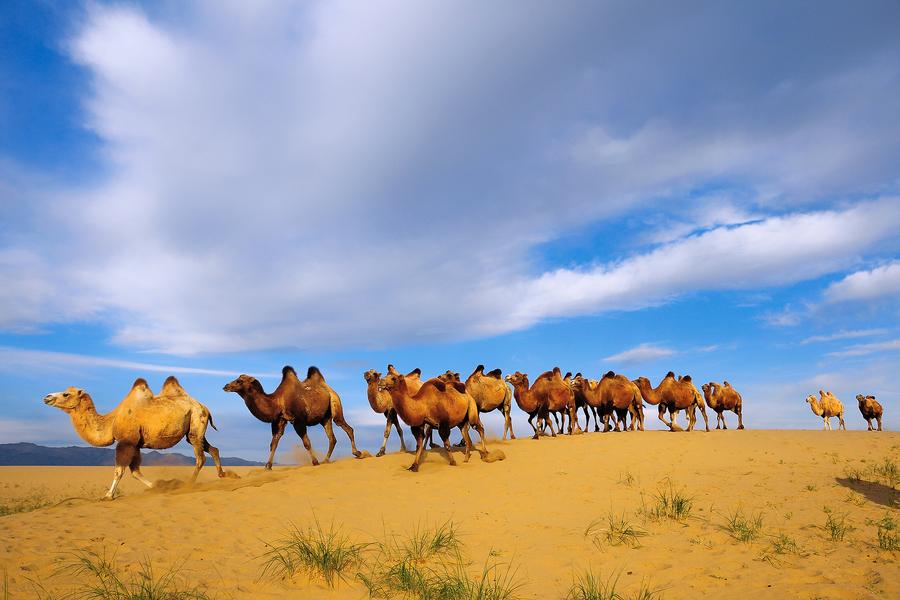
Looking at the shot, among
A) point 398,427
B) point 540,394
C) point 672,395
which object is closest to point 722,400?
point 672,395

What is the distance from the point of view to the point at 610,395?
2378 cm

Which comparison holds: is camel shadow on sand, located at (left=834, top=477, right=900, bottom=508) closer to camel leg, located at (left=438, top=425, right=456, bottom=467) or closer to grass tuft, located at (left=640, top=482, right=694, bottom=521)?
grass tuft, located at (left=640, top=482, right=694, bottom=521)

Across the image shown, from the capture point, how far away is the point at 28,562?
671 centimetres

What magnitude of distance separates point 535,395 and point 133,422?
46.2 feet

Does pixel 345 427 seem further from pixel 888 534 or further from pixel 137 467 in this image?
pixel 888 534

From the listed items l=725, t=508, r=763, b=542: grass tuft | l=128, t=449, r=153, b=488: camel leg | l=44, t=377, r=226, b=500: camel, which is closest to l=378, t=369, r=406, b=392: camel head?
l=44, t=377, r=226, b=500: camel

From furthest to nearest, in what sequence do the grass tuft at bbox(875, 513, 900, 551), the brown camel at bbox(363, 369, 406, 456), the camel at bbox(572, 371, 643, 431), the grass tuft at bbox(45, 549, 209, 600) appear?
the camel at bbox(572, 371, 643, 431) → the brown camel at bbox(363, 369, 406, 456) → the grass tuft at bbox(875, 513, 900, 551) → the grass tuft at bbox(45, 549, 209, 600)

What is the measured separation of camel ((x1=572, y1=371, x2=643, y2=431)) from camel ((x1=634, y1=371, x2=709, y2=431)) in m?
1.19

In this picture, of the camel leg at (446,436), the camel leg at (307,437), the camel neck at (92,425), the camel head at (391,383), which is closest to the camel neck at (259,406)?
the camel leg at (307,437)

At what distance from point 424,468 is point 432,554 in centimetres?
625

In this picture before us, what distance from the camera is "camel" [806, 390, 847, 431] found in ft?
108

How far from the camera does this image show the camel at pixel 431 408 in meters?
13.3

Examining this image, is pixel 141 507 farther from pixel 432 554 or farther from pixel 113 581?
pixel 432 554

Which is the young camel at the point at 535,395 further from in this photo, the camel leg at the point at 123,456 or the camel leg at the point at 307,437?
the camel leg at the point at 123,456
